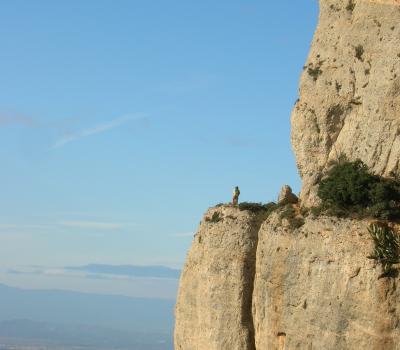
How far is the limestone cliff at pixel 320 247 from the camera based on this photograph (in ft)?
104

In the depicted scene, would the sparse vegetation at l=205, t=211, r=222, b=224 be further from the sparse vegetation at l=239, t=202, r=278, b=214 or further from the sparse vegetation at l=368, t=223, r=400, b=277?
the sparse vegetation at l=368, t=223, r=400, b=277

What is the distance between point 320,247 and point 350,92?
751 centimetres

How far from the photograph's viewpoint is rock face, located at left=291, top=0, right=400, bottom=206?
3488 cm

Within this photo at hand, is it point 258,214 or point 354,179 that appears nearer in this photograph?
point 354,179

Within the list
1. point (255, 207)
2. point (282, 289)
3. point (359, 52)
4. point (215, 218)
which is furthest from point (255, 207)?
point (359, 52)

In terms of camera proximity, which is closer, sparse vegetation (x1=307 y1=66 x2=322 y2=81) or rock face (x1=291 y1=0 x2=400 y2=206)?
rock face (x1=291 y1=0 x2=400 y2=206)

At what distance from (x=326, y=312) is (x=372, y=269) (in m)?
2.52

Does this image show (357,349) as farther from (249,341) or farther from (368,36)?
(368,36)

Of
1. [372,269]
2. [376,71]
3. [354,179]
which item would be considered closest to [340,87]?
[376,71]

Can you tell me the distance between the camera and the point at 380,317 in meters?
30.6

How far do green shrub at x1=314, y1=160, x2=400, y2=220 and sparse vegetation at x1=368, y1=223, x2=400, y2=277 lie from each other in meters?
0.99

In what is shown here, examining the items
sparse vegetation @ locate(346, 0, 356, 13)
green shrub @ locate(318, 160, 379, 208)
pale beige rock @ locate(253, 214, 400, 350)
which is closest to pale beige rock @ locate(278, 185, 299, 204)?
pale beige rock @ locate(253, 214, 400, 350)

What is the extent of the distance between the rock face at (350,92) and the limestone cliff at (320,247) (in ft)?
0.16

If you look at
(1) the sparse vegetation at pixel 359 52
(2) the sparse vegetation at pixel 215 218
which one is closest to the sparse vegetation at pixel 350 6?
(1) the sparse vegetation at pixel 359 52
